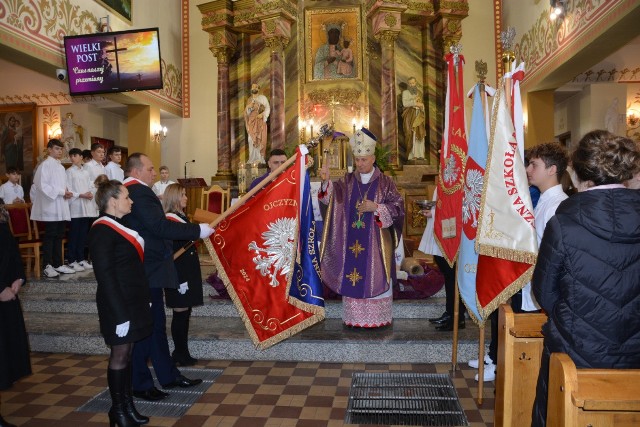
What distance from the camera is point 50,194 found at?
23.7 ft

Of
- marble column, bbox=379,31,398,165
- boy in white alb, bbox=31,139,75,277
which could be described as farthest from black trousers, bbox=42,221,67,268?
marble column, bbox=379,31,398,165

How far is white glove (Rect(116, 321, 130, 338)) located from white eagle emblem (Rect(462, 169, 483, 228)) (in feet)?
8.17

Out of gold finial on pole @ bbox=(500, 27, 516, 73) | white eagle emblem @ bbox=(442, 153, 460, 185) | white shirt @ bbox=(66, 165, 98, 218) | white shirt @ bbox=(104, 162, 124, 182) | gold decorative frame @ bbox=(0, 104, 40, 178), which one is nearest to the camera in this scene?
gold finial on pole @ bbox=(500, 27, 516, 73)

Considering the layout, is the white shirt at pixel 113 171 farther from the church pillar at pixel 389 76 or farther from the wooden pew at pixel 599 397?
the wooden pew at pixel 599 397

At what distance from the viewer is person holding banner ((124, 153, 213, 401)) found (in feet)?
12.4

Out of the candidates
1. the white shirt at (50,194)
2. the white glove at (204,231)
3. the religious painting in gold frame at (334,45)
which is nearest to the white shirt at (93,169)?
the white shirt at (50,194)

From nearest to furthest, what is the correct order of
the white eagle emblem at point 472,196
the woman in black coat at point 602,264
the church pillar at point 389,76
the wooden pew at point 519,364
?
1. the woman in black coat at point 602,264
2. the wooden pew at point 519,364
3. the white eagle emblem at point 472,196
4. the church pillar at point 389,76

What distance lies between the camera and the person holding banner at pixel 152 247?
377 centimetres

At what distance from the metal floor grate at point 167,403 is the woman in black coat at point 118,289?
38 centimetres

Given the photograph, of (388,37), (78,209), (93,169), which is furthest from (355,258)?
(388,37)

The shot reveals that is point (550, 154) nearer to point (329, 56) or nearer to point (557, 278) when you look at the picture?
point (557, 278)

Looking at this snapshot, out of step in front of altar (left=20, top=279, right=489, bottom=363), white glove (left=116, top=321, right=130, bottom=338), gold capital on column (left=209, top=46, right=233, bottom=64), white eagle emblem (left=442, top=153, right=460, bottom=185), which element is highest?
gold capital on column (left=209, top=46, right=233, bottom=64)

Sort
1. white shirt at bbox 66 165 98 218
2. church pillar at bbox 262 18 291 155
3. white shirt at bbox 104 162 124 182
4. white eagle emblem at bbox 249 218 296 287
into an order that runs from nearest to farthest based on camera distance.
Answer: white eagle emblem at bbox 249 218 296 287, white shirt at bbox 66 165 98 218, white shirt at bbox 104 162 124 182, church pillar at bbox 262 18 291 155

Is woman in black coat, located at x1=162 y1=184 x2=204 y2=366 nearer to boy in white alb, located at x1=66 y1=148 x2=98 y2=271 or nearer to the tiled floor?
the tiled floor
